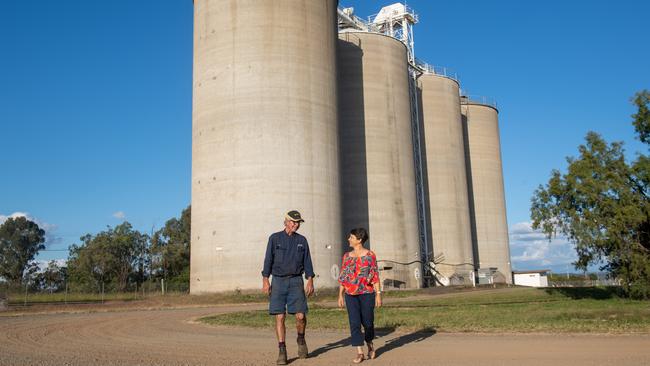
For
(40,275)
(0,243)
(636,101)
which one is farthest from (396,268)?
(0,243)

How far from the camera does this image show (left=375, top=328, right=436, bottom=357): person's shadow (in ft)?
33.2

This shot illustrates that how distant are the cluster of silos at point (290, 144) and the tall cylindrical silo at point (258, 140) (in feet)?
0.22

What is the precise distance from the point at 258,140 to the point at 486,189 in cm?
4131

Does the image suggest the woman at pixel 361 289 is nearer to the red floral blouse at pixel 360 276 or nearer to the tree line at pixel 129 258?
the red floral blouse at pixel 360 276

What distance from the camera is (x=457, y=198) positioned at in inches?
2461

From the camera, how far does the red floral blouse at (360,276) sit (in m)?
9.37

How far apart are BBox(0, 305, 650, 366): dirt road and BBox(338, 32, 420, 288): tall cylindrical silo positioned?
115 feet

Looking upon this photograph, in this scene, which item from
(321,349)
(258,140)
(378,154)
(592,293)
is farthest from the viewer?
(378,154)

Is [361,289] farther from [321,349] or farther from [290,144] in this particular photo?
[290,144]

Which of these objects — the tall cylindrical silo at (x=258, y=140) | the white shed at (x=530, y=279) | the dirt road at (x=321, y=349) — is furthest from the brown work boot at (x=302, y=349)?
the white shed at (x=530, y=279)

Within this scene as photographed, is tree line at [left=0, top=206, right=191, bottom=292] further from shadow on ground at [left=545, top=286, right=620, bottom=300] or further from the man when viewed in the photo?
the man

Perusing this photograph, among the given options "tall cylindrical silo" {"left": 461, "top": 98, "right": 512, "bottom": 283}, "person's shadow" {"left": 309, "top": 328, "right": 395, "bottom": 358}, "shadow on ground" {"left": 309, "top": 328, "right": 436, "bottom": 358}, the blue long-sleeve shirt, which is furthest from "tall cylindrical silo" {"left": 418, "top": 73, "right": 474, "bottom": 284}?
the blue long-sleeve shirt

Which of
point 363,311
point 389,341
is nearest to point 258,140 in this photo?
point 389,341

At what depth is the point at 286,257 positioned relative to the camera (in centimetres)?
955
